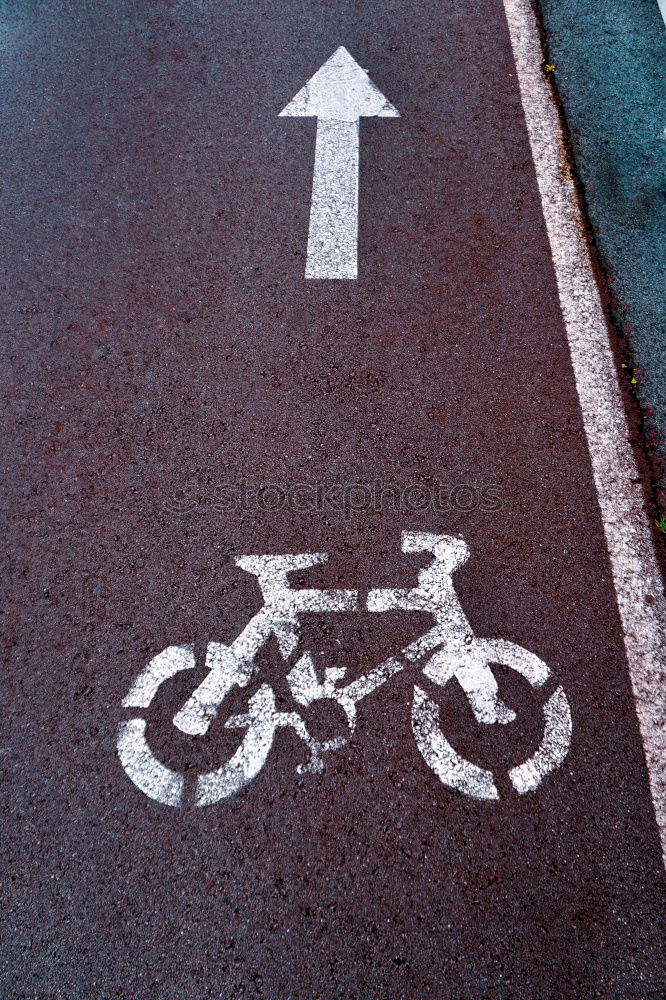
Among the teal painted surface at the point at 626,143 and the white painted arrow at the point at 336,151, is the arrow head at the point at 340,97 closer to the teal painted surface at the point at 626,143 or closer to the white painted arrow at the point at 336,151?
the white painted arrow at the point at 336,151

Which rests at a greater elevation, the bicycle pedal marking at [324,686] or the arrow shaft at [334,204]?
the arrow shaft at [334,204]

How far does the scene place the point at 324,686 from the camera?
9.04 feet

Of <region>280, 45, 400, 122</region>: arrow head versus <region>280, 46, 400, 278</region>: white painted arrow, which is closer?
<region>280, 46, 400, 278</region>: white painted arrow

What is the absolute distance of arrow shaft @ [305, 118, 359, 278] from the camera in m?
4.00

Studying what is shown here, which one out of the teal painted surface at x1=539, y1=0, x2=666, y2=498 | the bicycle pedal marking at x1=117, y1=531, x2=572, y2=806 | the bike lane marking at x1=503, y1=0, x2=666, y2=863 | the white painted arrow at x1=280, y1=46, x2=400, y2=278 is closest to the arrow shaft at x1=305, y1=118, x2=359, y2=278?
the white painted arrow at x1=280, y1=46, x2=400, y2=278

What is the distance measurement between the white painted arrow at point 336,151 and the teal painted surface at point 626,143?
139cm

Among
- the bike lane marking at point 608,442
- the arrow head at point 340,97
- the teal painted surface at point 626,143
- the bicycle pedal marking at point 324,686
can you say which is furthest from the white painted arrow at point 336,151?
the bicycle pedal marking at point 324,686

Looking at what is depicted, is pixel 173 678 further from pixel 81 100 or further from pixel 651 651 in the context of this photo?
pixel 81 100

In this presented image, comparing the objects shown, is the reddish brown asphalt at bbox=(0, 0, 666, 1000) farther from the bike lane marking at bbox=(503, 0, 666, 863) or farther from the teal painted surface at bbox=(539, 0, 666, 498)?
the teal painted surface at bbox=(539, 0, 666, 498)

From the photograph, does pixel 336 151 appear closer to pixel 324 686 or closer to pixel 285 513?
pixel 285 513

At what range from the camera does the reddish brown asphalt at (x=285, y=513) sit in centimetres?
236

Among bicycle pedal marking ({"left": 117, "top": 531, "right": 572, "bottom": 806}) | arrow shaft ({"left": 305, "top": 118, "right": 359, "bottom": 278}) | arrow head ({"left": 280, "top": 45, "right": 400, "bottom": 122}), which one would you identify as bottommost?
bicycle pedal marking ({"left": 117, "top": 531, "right": 572, "bottom": 806})

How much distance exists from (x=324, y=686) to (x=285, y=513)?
850mm

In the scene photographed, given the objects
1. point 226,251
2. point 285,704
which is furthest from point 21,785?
point 226,251
